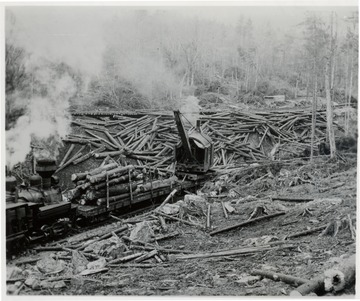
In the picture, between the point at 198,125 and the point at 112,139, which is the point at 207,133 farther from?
the point at 112,139

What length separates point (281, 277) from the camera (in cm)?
596

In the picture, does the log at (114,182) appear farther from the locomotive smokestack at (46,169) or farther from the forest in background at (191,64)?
the forest in background at (191,64)

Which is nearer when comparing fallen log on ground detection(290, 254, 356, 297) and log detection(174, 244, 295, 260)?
fallen log on ground detection(290, 254, 356, 297)

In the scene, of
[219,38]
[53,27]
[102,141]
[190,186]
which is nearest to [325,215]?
[190,186]

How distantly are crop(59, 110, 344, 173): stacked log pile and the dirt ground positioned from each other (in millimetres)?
358

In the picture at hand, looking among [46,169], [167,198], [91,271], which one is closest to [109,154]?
[46,169]

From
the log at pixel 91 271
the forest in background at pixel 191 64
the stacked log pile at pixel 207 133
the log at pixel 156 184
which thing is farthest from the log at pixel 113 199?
the forest in background at pixel 191 64

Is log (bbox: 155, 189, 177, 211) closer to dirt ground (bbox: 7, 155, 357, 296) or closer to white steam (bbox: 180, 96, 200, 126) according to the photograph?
dirt ground (bbox: 7, 155, 357, 296)

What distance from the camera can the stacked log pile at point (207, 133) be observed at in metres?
6.94

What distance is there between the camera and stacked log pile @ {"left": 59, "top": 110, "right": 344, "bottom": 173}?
22.8ft

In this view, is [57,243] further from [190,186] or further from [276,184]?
[276,184]

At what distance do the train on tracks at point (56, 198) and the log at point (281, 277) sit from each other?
2.34 meters

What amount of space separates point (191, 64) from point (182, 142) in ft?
4.97

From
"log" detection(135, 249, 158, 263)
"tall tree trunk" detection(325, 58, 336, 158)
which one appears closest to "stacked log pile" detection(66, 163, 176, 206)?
"log" detection(135, 249, 158, 263)
